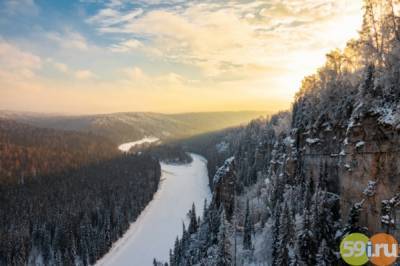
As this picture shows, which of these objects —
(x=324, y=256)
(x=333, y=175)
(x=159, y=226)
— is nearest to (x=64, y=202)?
(x=159, y=226)

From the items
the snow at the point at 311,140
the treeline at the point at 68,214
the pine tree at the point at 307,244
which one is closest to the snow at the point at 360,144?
the pine tree at the point at 307,244

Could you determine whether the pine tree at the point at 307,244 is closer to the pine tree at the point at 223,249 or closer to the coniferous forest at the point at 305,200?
the coniferous forest at the point at 305,200

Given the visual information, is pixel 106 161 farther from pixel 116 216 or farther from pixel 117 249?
pixel 117 249

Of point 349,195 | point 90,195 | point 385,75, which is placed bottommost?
point 90,195

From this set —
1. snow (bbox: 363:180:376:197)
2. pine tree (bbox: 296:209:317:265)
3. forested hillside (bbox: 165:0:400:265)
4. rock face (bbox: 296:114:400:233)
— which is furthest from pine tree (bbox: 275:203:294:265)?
snow (bbox: 363:180:376:197)

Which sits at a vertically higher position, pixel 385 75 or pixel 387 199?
pixel 385 75

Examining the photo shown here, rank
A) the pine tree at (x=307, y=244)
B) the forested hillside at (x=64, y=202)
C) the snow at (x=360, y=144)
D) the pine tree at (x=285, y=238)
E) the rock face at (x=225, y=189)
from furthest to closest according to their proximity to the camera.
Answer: the forested hillside at (x=64, y=202), the rock face at (x=225, y=189), the pine tree at (x=285, y=238), the pine tree at (x=307, y=244), the snow at (x=360, y=144)

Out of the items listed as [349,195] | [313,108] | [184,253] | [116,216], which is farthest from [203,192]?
[349,195]
